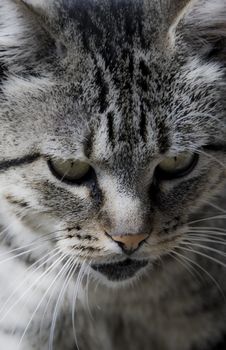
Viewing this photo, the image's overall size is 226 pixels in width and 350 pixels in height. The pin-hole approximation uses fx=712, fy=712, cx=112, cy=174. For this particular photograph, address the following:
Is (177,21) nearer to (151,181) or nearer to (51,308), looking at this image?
(151,181)

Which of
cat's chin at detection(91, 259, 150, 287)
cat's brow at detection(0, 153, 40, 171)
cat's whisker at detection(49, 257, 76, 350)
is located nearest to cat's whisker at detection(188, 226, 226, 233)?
cat's chin at detection(91, 259, 150, 287)

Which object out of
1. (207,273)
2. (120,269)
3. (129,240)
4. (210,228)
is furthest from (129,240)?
(207,273)

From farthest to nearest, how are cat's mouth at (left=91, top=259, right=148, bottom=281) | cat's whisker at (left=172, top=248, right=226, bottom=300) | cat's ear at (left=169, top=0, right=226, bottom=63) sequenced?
cat's whisker at (left=172, top=248, right=226, bottom=300)
cat's mouth at (left=91, top=259, right=148, bottom=281)
cat's ear at (left=169, top=0, right=226, bottom=63)

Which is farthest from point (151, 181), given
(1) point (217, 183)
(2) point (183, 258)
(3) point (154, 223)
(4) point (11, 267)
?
(4) point (11, 267)

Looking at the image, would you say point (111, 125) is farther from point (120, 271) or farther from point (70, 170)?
point (120, 271)

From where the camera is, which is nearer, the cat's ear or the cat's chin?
the cat's ear

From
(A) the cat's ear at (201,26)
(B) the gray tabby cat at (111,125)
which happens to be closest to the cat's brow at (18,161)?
(B) the gray tabby cat at (111,125)

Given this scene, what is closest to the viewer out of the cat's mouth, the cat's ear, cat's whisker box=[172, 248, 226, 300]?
the cat's ear

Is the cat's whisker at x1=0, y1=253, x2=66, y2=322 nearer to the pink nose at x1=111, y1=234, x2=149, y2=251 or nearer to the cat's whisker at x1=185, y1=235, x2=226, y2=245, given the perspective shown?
the pink nose at x1=111, y1=234, x2=149, y2=251
